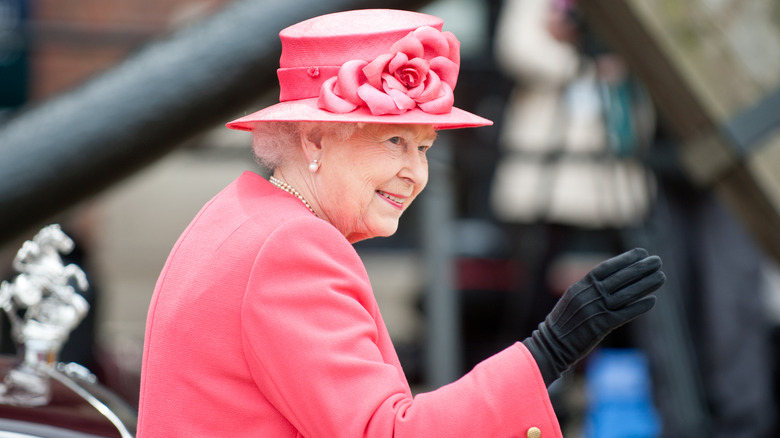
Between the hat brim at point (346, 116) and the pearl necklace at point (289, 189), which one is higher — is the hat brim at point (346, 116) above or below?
above

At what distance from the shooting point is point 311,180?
5.15 ft

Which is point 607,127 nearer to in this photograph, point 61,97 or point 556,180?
point 556,180

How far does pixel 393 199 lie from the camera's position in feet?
5.19

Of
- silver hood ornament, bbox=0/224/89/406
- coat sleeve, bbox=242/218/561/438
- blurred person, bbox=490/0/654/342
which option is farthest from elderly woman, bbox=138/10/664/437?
blurred person, bbox=490/0/654/342

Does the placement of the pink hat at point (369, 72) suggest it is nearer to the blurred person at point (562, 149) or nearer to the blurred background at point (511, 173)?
the blurred background at point (511, 173)

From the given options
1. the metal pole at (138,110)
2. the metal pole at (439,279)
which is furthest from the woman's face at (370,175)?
the metal pole at (439,279)

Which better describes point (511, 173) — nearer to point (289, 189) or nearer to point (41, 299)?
point (41, 299)

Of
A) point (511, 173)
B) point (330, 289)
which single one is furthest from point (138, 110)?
point (511, 173)

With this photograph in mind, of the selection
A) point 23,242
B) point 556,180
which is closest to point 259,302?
point 23,242

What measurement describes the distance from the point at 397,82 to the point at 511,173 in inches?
158

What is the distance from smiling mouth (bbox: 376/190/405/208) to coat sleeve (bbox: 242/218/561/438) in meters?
0.21

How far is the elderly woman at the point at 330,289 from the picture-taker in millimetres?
1329

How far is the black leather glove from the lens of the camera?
4.45ft

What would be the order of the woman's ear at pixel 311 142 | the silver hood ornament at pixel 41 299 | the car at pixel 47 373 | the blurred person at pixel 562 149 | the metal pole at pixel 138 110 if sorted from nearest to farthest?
the woman's ear at pixel 311 142 < the car at pixel 47 373 < the metal pole at pixel 138 110 < the silver hood ornament at pixel 41 299 < the blurred person at pixel 562 149
